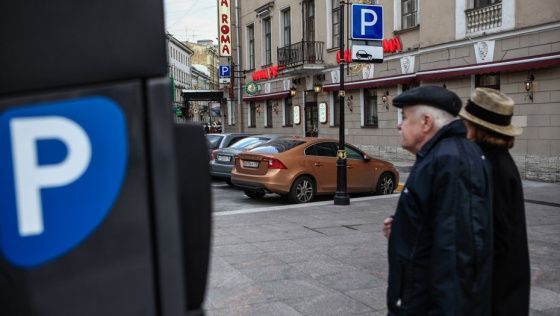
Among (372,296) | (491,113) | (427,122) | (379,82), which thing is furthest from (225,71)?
(427,122)

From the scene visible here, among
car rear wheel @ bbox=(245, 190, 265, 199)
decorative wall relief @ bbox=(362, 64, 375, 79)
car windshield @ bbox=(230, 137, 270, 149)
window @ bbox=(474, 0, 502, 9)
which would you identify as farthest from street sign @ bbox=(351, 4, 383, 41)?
decorative wall relief @ bbox=(362, 64, 375, 79)

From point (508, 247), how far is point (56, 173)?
222cm

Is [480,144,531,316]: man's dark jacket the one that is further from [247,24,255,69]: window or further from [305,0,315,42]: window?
[247,24,255,69]: window

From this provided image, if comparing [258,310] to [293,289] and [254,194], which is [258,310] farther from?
[254,194]

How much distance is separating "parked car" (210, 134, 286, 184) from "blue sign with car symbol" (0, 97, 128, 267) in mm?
12412

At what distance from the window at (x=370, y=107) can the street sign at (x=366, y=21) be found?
9.68 m

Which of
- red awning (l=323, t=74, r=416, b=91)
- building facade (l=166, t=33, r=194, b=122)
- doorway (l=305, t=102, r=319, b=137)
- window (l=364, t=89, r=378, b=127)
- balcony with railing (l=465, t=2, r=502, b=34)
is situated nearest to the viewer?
balcony with railing (l=465, t=2, r=502, b=34)

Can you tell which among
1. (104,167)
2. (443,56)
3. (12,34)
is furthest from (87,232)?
(443,56)

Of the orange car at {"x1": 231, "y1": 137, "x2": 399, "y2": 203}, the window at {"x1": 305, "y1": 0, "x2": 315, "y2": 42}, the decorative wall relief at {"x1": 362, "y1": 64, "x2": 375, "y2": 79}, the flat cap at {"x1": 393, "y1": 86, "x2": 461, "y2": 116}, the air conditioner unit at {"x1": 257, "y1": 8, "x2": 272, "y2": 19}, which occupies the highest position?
the air conditioner unit at {"x1": 257, "y1": 8, "x2": 272, "y2": 19}

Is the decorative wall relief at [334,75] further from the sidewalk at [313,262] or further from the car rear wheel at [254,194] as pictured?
the sidewalk at [313,262]

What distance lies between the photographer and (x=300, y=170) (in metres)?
11.5

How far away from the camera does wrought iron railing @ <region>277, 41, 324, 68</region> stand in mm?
24469

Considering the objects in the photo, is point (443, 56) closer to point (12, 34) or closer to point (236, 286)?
point (236, 286)

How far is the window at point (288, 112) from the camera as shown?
27894mm
